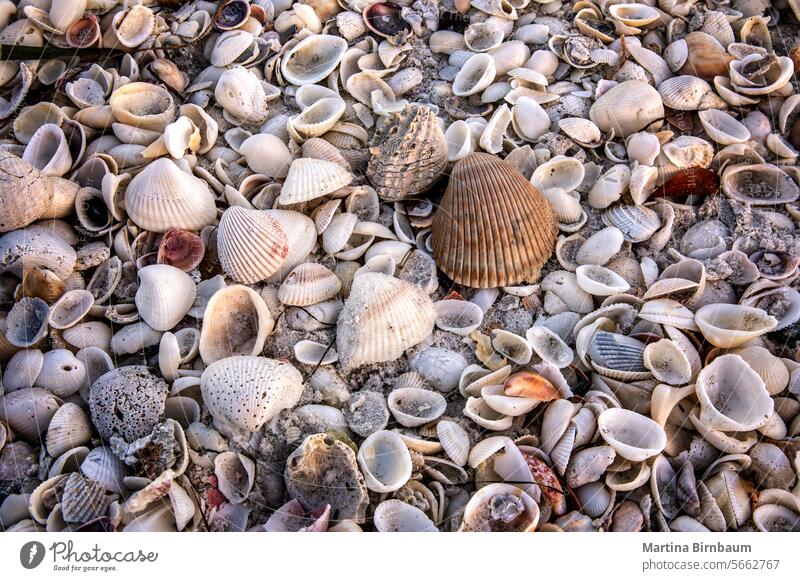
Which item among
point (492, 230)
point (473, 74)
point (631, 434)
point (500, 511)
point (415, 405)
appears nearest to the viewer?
point (500, 511)

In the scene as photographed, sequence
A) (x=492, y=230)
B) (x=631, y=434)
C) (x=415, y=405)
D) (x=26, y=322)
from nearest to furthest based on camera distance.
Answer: (x=631, y=434)
(x=415, y=405)
(x=26, y=322)
(x=492, y=230)

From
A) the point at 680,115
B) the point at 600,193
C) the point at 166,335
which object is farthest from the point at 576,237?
the point at 166,335

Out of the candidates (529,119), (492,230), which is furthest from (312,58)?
(492,230)

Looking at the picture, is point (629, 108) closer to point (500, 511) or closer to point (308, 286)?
point (308, 286)

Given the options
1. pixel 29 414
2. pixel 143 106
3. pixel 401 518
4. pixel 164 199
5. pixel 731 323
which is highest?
pixel 143 106

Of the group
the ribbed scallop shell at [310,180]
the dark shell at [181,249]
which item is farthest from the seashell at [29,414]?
the ribbed scallop shell at [310,180]

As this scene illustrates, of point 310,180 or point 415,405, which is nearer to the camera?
point 415,405
